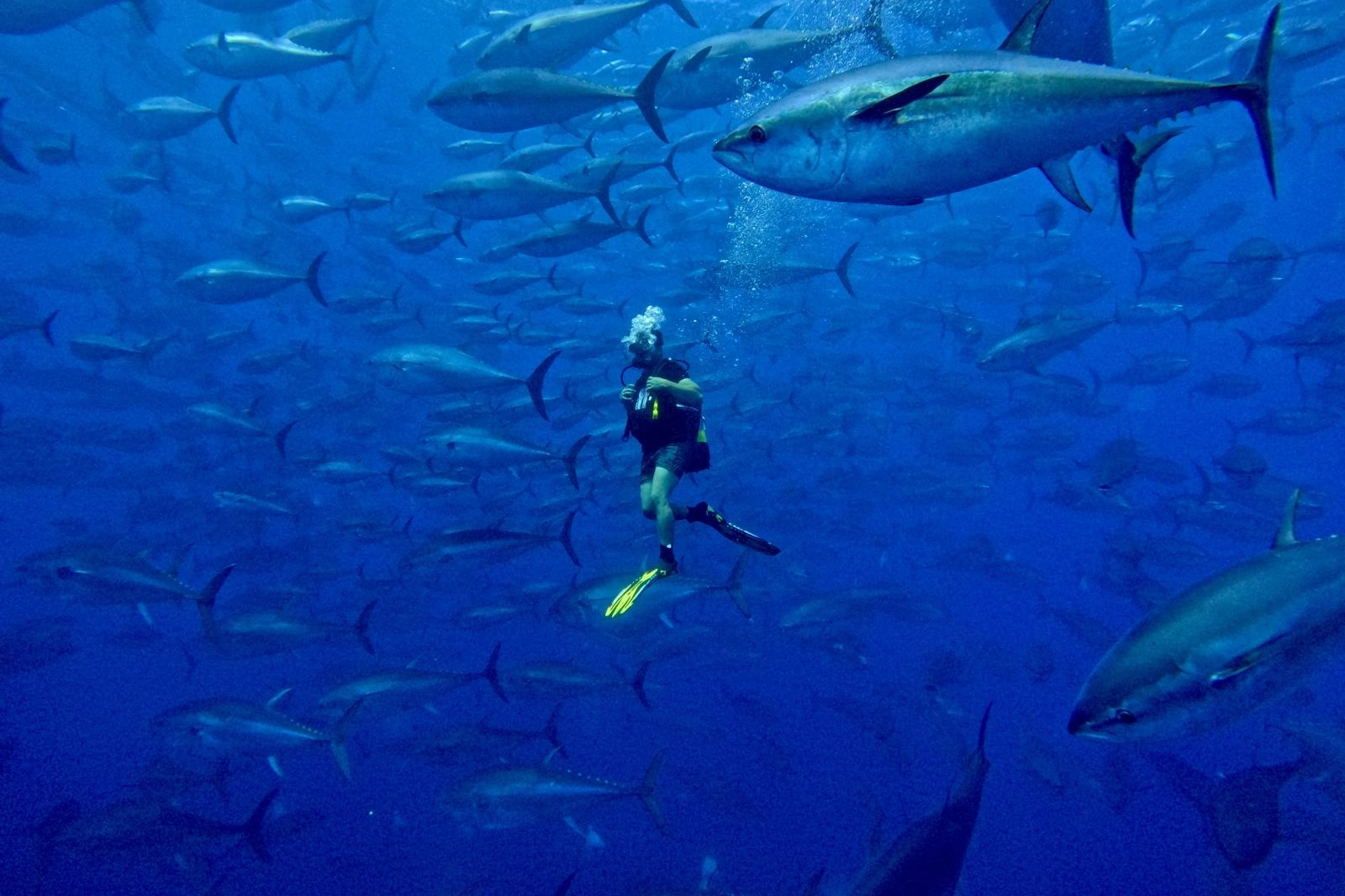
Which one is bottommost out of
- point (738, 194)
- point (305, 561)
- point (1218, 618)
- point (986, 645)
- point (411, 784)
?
point (986, 645)

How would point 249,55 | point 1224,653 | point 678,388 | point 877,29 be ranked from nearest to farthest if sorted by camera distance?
point 1224,653
point 877,29
point 678,388
point 249,55

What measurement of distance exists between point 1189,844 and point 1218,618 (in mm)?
10369

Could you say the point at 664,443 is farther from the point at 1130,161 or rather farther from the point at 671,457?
the point at 1130,161

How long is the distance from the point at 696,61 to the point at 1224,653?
4.95m

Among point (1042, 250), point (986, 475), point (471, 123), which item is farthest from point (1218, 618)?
point (986, 475)

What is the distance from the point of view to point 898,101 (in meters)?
1.82

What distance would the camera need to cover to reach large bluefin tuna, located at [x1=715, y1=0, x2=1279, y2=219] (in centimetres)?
194

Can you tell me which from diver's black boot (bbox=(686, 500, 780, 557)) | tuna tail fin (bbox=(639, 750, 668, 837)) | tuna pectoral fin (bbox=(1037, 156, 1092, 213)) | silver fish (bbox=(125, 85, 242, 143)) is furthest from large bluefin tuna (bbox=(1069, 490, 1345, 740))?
silver fish (bbox=(125, 85, 242, 143))

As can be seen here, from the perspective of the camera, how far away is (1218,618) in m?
2.48

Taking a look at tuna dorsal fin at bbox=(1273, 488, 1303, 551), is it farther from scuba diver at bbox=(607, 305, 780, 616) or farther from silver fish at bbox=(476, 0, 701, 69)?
silver fish at bbox=(476, 0, 701, 69)

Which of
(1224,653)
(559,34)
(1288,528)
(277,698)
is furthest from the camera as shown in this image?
(277,698)

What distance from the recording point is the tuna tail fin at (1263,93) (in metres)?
2.02

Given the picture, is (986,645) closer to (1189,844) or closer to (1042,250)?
(1189,844)

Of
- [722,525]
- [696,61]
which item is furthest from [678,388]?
[696,61]
